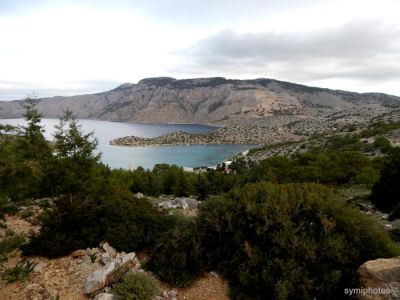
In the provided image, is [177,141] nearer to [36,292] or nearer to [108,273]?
[108,273]

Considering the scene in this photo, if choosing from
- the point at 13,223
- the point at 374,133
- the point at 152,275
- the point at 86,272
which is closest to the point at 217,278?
the point at 152,275

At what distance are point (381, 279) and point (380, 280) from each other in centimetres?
3

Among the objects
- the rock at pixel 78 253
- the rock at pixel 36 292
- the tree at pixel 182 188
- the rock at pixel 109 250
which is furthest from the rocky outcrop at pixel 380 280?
the tree at pixel 182 188

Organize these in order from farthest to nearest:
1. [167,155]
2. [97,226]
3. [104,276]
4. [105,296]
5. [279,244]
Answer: [167,155]
[97,226]
[279,244]
[104,276]
[105,296]

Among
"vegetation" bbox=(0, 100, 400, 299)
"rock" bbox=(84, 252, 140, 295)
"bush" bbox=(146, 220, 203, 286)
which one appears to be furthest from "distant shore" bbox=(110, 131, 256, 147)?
"rock" bbox=(84, 252, 140, 295)

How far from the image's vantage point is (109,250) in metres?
10.2

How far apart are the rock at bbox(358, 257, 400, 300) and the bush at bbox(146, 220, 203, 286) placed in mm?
3978

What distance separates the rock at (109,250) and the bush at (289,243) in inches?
109

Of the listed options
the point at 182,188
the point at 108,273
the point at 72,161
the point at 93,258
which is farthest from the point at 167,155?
the point at 108,273

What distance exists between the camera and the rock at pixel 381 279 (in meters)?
6.80

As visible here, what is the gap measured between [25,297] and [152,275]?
3.08 metres

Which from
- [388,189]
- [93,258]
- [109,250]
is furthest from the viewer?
[388,189]

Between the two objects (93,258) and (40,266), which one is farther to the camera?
(93,258)

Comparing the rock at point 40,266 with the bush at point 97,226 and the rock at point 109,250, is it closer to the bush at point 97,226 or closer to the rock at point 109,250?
the bush at point 97,226
